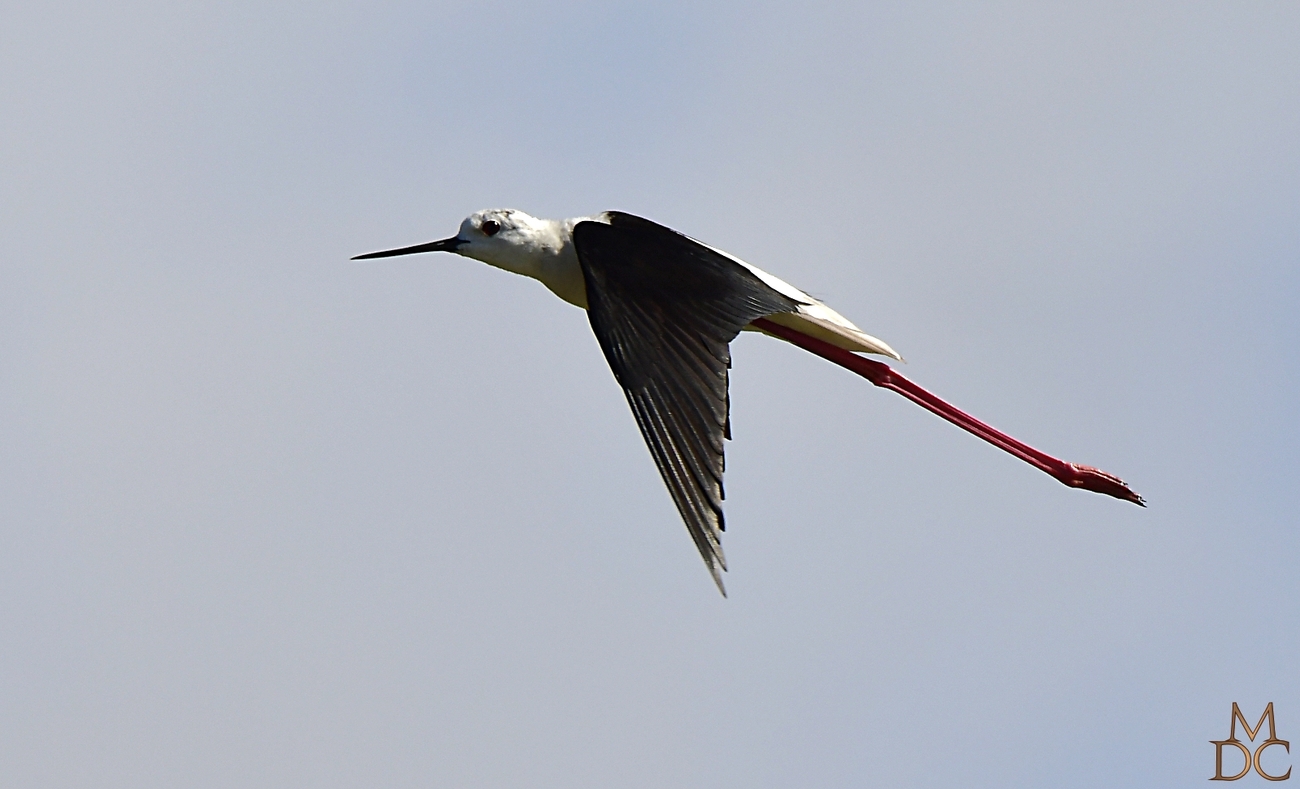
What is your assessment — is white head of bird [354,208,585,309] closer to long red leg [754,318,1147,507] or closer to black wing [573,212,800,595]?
black wing [573,212,800,595]

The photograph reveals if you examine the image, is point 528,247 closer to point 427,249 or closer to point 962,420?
point 427,249

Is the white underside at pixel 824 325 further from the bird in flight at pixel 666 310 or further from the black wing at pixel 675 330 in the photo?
the black wing at pixel 675 330

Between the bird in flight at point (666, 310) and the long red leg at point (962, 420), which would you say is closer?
the bird in flight at point (666, 310)

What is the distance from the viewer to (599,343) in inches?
237

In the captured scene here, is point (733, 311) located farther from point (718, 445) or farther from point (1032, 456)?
point (1032, 456)

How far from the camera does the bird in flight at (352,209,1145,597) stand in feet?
18.4

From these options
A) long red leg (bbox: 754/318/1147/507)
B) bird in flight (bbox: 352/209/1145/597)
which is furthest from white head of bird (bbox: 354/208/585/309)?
long red leg (bbox: 754/318/1147/507)

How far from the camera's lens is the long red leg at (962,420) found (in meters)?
7.54

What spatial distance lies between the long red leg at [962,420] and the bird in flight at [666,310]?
340 millimetres

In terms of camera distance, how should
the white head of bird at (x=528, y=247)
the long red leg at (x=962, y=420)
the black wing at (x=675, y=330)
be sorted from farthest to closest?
the long red leg at (x=962, y=420), the white head of bird at (x=528, y=247), the black wing at (x=675, y=330)

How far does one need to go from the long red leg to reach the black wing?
3.78ft

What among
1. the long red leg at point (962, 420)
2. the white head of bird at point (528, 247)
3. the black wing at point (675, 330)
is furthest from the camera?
the long red leg at point (962, 420)

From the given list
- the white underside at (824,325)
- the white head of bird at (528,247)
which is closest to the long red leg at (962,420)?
the white underside at (824,325)

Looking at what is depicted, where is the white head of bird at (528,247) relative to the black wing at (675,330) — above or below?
above
